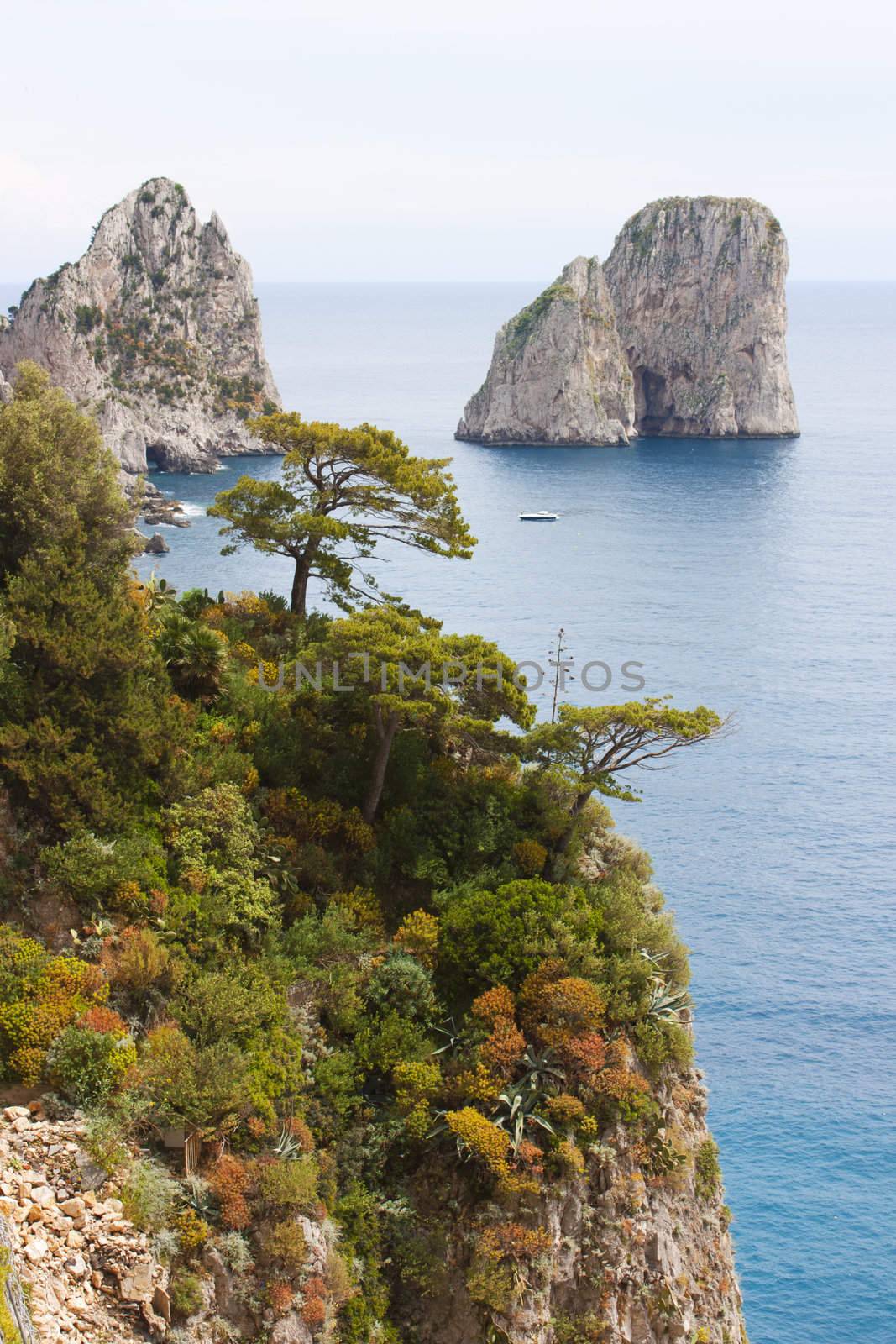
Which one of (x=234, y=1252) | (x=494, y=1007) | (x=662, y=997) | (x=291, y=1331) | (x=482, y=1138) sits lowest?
(x=291, y=1331)

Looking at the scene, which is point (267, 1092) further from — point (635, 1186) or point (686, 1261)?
point (686, 1261)

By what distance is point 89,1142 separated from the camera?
18984mm

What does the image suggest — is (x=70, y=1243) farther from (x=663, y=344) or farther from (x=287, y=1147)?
(x=663, y=344)

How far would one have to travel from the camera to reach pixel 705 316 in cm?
16562

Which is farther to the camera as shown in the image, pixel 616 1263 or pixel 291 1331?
pixel 616 1263

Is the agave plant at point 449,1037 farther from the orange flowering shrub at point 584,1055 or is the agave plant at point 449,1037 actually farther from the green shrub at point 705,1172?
the green shrub at point 705,1172

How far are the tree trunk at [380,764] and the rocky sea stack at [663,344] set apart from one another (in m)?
129

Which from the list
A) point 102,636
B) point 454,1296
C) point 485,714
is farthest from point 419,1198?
point 102,636

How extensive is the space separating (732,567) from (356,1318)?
7858 cm

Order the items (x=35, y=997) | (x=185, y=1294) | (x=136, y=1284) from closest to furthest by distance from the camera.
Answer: (x=136, y=1284) < (x=185, y=1294) < (x=35, y=997)

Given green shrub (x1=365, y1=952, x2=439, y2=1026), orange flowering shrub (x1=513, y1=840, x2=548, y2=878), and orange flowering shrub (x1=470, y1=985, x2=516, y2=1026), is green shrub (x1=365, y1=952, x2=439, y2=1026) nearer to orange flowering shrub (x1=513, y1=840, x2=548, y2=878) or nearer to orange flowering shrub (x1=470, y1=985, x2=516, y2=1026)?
orange flowering shrub (x1=470, y1=985, x2=516, y2=1026)

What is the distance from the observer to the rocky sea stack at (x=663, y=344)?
6014 inches

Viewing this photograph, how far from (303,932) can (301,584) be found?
1320 cm

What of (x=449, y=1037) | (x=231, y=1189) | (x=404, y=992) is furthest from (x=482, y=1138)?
(x=231, y=1189)
